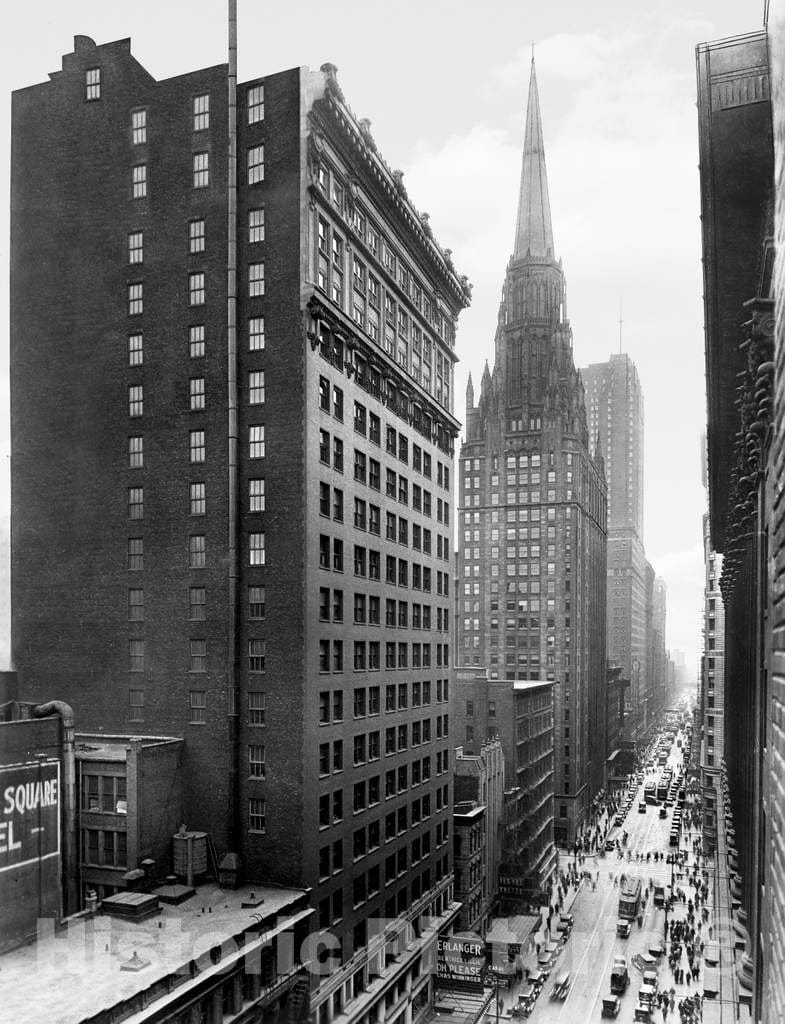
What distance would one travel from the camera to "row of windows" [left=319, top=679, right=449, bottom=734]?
171 feet

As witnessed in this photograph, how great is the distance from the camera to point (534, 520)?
134 meters

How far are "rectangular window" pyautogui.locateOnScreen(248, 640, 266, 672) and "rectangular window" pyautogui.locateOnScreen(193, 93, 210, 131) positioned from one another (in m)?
29.6

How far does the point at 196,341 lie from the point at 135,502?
10.00m

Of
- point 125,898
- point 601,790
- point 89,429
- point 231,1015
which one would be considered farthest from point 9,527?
point 601,790

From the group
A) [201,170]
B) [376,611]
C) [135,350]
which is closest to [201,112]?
[201,170]

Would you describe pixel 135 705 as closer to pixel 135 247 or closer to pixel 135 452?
pixel 135 452

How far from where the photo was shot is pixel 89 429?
5375 cm

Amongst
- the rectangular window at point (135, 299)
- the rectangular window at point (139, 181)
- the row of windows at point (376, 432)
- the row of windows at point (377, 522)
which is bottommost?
the row of windows at point (377, 522)

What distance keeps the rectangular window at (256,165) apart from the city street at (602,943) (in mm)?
59490

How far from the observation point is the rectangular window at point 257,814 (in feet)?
161

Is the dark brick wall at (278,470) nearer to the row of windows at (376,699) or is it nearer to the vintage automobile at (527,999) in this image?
the row of windows at (376,699)

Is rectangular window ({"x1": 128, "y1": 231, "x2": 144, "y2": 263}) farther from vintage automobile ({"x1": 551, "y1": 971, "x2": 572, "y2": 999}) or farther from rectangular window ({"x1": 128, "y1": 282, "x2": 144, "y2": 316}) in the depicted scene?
vintage automobile ({"x1": 551, "y1": 971, "x2": 572, "y2": 999})

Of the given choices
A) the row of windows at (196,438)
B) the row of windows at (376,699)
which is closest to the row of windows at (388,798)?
the row of windows at (376,699)

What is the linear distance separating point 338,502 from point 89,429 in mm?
15415
